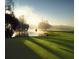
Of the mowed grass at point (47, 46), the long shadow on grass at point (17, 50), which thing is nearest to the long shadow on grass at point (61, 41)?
the mowed grass at point (47, 46)

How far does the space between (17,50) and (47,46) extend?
11.2 inches

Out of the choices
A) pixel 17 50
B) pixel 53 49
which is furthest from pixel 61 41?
pixel 17 50

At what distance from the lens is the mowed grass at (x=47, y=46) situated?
67.0 inches

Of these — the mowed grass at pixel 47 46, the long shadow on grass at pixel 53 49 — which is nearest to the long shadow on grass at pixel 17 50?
the mowed grass at pixel 47 46

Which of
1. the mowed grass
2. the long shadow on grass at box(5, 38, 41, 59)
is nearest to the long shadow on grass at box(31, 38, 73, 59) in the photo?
the mowed grass

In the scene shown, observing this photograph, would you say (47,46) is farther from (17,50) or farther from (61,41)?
(17,50)

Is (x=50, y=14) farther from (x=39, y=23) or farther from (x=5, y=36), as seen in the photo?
(x=5, y=36)

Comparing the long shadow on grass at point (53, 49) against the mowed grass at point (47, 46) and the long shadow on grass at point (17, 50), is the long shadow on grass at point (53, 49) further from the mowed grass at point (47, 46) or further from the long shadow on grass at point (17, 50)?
the long shadow on grass at point (17, 50)

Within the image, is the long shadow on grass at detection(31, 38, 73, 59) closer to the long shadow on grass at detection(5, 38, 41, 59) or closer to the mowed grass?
the mowed grass

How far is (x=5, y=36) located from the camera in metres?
1.68
